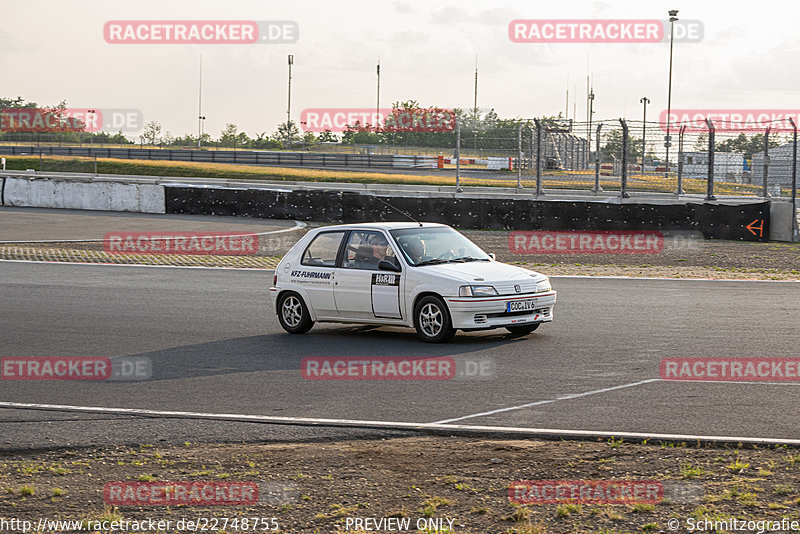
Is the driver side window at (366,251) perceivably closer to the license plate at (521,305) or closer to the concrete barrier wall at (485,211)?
the license plate at (521,305)

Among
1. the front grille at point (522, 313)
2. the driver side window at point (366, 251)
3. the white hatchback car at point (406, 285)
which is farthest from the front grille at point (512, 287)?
the driver side window at point (366, 251)

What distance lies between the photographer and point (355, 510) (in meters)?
5.37

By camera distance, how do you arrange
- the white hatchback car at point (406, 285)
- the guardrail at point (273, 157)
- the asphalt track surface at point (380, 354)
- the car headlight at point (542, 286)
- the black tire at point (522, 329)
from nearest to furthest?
1. the asphalt track surface at point (380, 354)
2. the white hatchback car at point (406, 285)
3. the car headlight at point (542, 286)
4. the black tire at point (522, 329)
5. the guardrail at point (273, 157)

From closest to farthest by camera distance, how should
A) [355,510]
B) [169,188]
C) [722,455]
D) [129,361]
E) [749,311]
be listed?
[355,510]
[722,455]
[129,361]
[749,311]
[169,188]

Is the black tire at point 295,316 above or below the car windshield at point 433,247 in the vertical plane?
below

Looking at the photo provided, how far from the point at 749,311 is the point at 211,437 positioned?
28.1 feet

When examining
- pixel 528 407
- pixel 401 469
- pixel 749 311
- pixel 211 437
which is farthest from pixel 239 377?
pixel 749 311

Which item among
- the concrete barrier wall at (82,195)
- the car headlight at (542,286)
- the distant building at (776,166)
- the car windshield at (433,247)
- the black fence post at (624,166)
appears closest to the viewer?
the car headlight at (542,286)

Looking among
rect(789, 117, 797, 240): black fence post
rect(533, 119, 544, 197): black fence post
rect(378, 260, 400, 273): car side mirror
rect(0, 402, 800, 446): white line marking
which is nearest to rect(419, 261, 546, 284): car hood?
rect(378, 260, 400, 273): car side mirror

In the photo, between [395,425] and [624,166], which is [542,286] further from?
[624,166]

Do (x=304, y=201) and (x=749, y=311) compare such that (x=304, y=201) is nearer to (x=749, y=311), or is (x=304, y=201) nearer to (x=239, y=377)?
(x=749, y=311)

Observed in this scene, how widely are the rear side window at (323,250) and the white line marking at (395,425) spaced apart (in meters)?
4.20

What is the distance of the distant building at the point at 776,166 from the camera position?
2330 cm

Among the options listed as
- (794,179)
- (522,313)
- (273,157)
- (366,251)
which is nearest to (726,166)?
(794,179)
